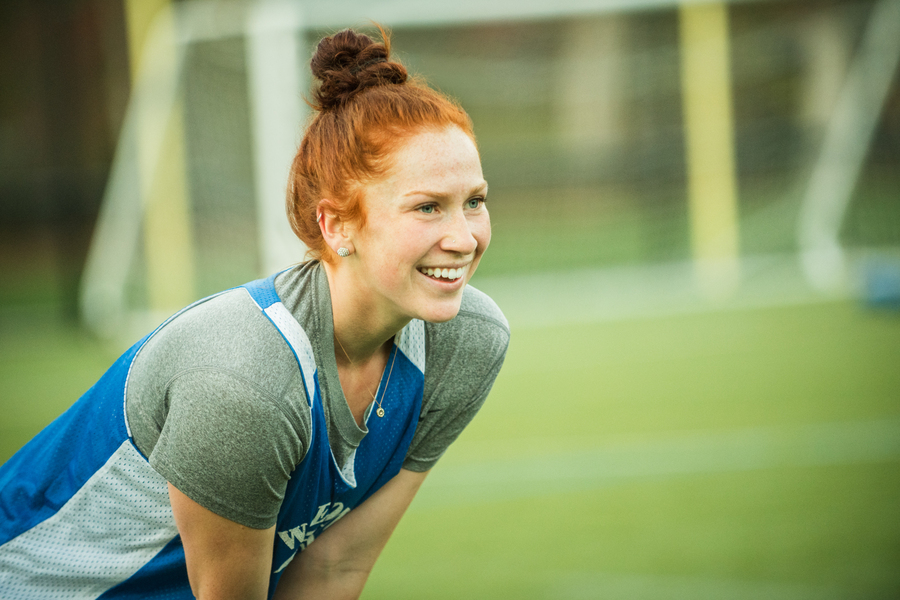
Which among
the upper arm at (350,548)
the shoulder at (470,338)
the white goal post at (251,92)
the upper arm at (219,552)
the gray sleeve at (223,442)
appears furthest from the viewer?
the white goal post at (251,92)

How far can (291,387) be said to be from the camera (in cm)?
163

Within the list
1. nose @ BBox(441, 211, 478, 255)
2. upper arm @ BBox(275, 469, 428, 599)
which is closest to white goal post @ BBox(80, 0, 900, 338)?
upper arm @ BBox(275, 469, 428, 599)

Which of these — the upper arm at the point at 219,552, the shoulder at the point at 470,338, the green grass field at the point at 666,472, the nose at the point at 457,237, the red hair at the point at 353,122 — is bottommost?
the green grass field at the point at 666,472

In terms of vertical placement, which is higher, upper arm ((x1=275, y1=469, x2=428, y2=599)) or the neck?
the neck

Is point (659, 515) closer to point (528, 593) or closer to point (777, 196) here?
point (528, 593)

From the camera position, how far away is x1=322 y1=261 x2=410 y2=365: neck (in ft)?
5.95

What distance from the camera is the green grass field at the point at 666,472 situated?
11.1 ft

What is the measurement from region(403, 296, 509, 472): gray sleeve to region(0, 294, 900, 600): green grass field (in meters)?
1.35

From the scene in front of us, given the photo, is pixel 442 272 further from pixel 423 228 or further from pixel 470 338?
pixel 470 338

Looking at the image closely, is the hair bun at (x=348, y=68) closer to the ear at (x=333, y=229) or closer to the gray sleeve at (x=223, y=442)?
the ear at (x=333, y=229)

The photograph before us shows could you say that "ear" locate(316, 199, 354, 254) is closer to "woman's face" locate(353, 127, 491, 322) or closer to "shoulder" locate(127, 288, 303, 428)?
Result: "woman's face" locate(353, 127, 491, 322)

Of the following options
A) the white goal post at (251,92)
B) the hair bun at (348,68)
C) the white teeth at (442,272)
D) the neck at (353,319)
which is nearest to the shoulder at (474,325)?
the neck at (353,319)

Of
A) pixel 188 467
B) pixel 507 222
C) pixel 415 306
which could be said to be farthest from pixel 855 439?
pixel 507 222

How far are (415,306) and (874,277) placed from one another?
26.3 feet
